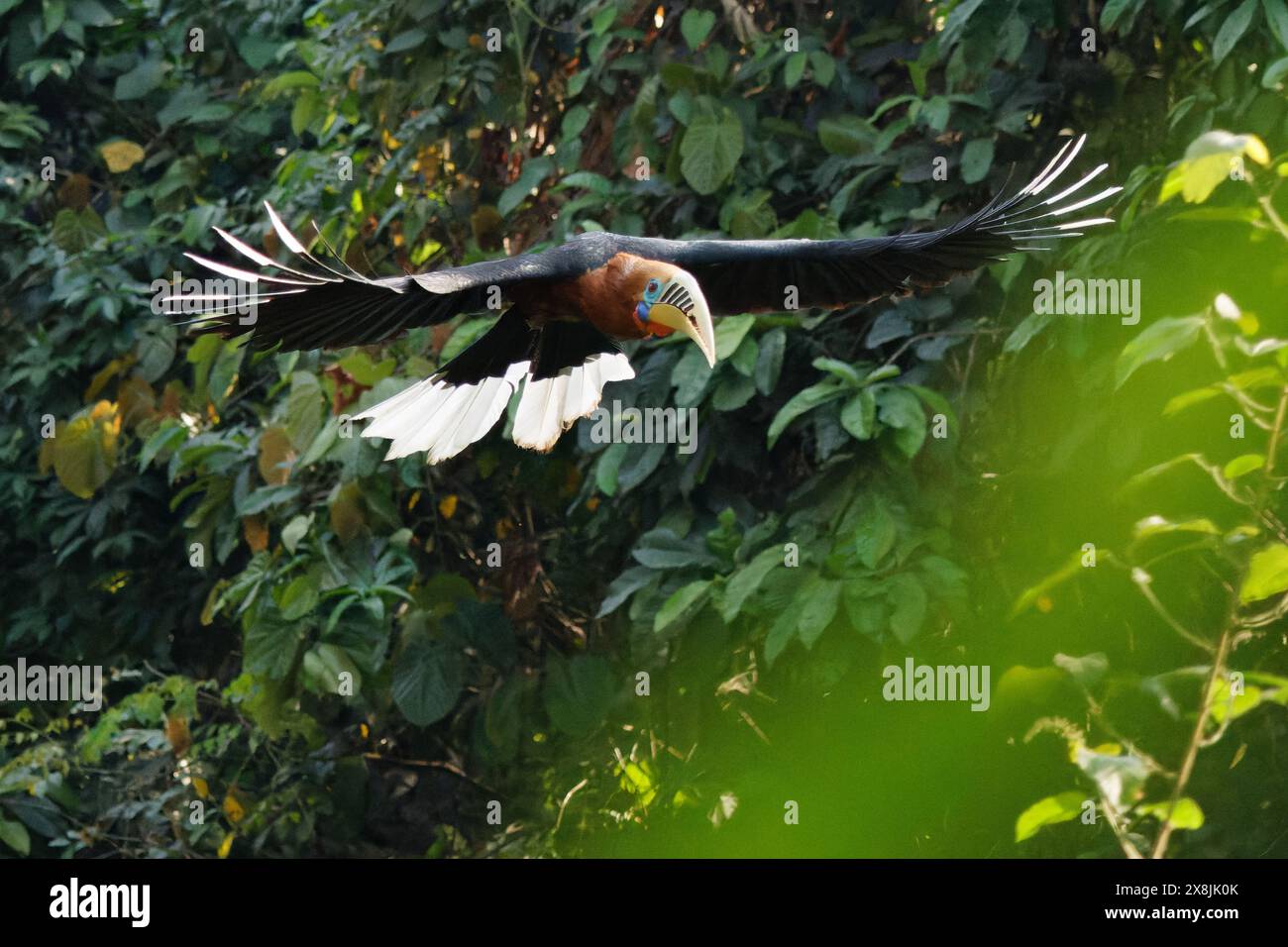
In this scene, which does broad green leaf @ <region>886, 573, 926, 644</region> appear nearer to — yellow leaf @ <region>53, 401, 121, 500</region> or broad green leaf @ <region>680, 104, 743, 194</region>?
broad green leaf @ <region>680, 104, 743, 194</region>

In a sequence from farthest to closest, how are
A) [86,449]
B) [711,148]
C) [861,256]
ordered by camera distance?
[86,449]
[711,148]
[861,256]

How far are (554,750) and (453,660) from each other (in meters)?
0.55

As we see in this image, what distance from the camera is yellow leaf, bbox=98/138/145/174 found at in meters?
6.57

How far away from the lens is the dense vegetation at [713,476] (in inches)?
141

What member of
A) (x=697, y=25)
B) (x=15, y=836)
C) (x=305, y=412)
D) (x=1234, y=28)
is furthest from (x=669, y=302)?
(x=15, y=836)

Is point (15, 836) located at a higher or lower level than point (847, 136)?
lower

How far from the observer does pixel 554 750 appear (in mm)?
4926

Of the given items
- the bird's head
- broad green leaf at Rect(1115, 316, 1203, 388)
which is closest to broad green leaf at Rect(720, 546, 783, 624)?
the bird's head

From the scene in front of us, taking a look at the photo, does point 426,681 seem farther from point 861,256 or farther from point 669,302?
point 669,302

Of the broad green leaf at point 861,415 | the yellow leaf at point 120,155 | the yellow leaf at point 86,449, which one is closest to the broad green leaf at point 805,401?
the broad green leaf at point 861,415

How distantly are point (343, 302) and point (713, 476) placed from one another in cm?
202

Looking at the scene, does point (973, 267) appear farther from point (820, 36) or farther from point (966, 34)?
point (820, 36)

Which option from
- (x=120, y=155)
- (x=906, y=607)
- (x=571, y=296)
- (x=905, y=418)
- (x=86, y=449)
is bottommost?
(x=906, y=607)

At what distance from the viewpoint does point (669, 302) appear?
258cm
